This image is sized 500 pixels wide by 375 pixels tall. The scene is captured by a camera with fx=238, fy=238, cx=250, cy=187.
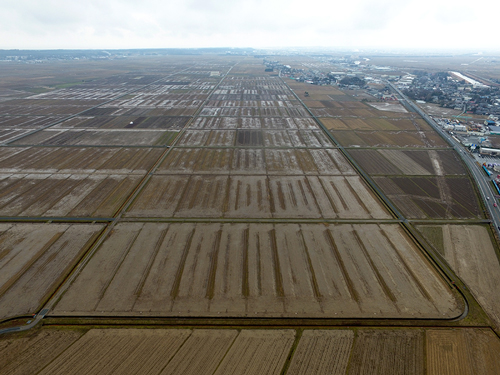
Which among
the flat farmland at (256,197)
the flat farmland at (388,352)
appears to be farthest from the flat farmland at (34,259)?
the flat farmland at (388,352)

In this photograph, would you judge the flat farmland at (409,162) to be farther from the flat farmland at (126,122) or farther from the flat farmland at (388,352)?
the flat farmland at (126,122)

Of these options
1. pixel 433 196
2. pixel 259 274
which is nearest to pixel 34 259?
pixel 259 274

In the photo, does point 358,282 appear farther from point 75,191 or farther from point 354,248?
point 75,191

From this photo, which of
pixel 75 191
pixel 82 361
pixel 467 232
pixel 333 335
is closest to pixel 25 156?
pixel 75 191

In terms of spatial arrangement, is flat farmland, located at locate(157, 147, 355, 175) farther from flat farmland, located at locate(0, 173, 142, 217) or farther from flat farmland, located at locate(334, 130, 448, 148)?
flat farmland, located at locate(334, 130, 448, 148)

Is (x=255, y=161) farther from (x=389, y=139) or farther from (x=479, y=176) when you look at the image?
(x=479, y=176)

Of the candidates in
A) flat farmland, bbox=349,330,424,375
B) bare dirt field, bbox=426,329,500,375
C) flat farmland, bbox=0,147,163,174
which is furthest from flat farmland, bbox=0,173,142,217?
bare dirt field, bbox=426,329,500,375
